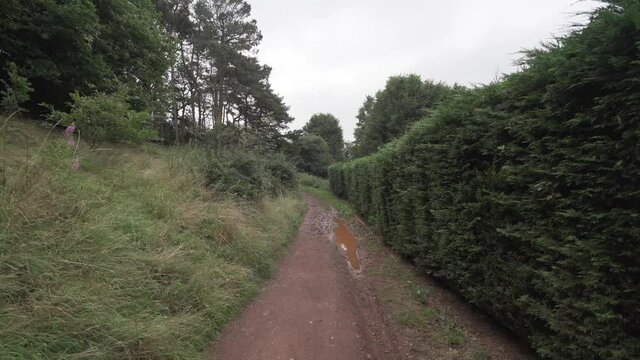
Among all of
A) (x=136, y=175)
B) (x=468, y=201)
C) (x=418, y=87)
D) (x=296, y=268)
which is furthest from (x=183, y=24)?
(x=468, y=201)

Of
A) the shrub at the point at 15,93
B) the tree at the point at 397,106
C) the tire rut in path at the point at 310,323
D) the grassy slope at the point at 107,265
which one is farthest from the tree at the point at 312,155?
the grassy slope at the point at 107,265

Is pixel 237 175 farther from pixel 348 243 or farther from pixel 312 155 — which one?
pixel 312 155

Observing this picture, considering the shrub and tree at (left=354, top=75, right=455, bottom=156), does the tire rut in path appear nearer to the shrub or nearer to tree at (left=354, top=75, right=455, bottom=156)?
the shrub

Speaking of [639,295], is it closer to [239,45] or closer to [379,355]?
[379,355]

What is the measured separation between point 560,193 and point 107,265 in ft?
14.5

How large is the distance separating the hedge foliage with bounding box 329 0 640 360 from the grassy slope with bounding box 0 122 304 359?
342 cm

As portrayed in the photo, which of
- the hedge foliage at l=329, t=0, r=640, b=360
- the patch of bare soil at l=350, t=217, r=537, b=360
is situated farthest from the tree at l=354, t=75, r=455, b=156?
the hedge foliage at l=329, t=0, r=640, b=360

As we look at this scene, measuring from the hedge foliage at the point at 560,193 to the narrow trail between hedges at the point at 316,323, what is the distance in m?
1.10

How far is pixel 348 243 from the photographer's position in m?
10.2

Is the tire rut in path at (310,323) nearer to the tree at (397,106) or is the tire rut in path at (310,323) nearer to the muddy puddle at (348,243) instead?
the muddy puddle at (348,243)

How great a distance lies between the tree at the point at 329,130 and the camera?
58.8 m

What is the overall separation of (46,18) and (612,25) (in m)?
10.1

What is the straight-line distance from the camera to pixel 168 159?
26.8 feet

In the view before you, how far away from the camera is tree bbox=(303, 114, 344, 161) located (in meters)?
58.8
